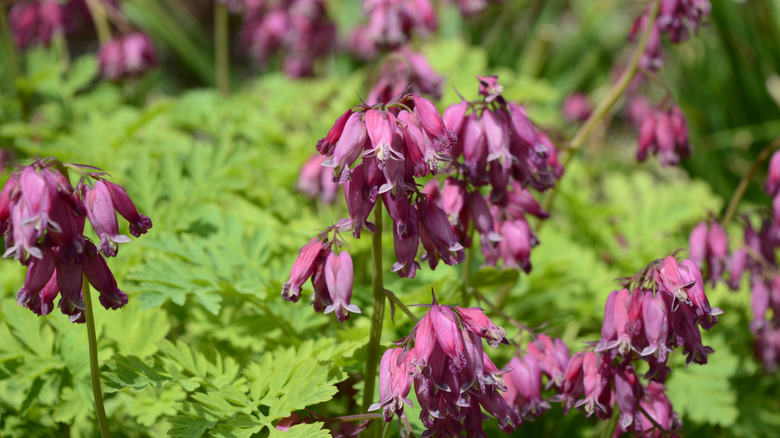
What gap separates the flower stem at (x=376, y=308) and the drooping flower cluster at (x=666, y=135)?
5.60 feet

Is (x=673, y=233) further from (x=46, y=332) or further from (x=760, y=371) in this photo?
(x=46, y=332)

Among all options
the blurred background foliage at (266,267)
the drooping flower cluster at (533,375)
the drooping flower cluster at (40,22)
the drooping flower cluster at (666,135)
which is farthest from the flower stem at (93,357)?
the drooping flower cluster at (40,22)

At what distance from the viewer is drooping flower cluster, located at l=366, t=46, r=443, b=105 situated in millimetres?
3115

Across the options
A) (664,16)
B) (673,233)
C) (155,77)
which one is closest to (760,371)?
(673,233)

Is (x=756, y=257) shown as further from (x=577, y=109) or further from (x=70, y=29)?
(x=70, y=29)

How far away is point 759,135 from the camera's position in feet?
21.2

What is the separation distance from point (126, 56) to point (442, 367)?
406 cm

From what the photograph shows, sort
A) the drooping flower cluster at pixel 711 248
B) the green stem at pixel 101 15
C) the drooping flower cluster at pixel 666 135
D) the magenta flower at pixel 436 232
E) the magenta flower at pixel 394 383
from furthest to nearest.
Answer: the green stem at pixel 101 15, the drooping flower cluster at pixel 666 135, the drooping flower cluster at pixel 711 248, the magenta flower at pixel 436 232, the magenta flower at pixel 394 383

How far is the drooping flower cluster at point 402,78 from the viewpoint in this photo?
10.2 ft

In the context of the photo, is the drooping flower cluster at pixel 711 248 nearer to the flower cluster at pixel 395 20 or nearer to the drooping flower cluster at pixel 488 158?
the drooping flower cluster at pixel 488 158

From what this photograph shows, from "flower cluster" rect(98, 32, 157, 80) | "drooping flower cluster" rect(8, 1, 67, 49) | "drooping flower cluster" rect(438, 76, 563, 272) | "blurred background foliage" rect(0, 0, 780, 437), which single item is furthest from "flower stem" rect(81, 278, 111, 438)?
"drooping flower cluster" rect(8, 1, 67, 49)

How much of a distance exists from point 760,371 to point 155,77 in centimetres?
580

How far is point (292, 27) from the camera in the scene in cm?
554

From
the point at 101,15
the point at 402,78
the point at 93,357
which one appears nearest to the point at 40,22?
the point at 101,15
